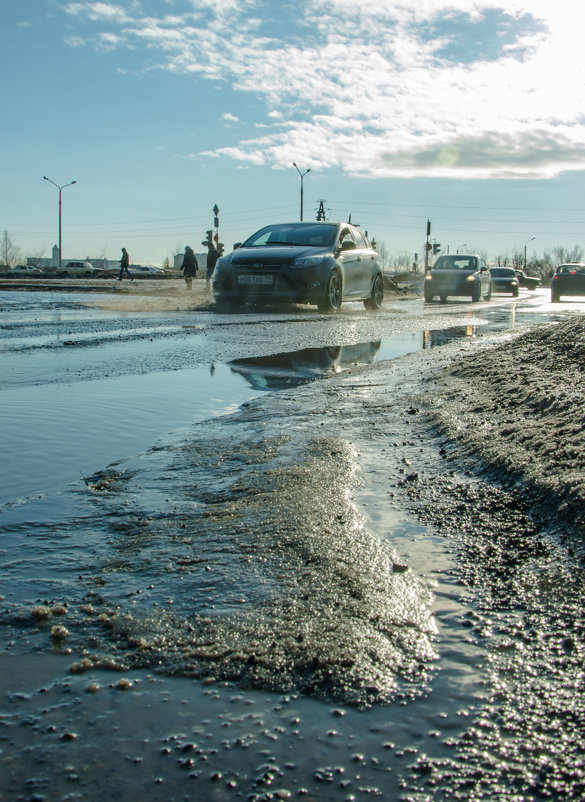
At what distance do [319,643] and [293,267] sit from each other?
415 inches

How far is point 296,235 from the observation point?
13.0 metres

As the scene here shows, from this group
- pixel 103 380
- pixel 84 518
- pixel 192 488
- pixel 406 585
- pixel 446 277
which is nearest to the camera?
pixel 406 585

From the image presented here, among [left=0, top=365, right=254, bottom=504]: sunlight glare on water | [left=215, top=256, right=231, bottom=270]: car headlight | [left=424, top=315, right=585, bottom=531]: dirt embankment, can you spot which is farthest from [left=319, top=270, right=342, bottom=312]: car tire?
[left=0, top=365, right=254, bottom=504]: sunlight glare on water

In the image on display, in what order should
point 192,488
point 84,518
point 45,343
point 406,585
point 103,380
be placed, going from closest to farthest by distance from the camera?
point 406,585 < point 84,518 < point 192,488 < point 103,380 < point 45,343

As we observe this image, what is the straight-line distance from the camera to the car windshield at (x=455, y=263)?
81.7 feet

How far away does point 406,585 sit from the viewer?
201cm

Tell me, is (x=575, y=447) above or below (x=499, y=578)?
above

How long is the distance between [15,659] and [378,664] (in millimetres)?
782

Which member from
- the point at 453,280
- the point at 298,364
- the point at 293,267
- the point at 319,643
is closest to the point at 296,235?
the point at 293,267

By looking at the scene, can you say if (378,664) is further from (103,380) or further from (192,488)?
(103,380)

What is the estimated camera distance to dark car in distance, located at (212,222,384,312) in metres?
12.0

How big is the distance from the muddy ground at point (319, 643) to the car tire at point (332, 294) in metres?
9.26

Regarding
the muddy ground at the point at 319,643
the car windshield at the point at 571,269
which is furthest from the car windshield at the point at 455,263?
the muddy ground at the point at 319,643

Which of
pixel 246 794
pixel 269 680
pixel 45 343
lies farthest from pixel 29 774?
pixel 45 343
